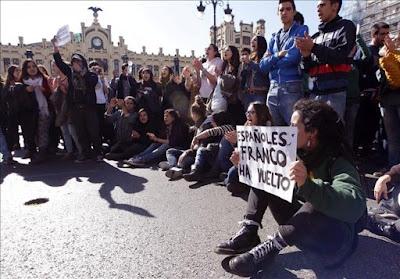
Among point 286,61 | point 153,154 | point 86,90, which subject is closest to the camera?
point 286,61

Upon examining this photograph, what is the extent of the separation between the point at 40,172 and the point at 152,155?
1.96m

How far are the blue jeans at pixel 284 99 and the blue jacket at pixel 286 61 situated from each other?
7 centimetres

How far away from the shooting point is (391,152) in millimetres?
4102

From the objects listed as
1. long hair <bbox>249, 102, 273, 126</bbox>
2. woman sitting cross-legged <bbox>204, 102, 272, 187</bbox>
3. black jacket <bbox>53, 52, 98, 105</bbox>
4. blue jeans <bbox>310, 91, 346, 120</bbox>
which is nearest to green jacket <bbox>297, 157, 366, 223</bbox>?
woman sitting cross-legged <bbox>204, 102, 272, 187</bbox>

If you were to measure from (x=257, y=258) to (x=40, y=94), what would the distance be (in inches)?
236

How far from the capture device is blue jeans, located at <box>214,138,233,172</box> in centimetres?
454

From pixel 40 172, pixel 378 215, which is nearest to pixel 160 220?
pixel 378 215

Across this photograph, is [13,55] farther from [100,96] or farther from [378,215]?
[378,215]

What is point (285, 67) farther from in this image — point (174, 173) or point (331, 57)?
point (174, 173)

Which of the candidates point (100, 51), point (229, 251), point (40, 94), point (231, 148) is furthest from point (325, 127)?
point (100, 51)

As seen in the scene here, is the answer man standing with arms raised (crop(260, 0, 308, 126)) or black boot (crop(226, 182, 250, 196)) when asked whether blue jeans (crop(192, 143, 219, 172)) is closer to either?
black boot (crop(226, 182, 250, 196))

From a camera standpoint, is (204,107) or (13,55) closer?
(204,107)

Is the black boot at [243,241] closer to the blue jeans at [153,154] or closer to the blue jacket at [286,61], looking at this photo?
the blue jacket at [286,61]

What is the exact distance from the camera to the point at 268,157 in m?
2.22
